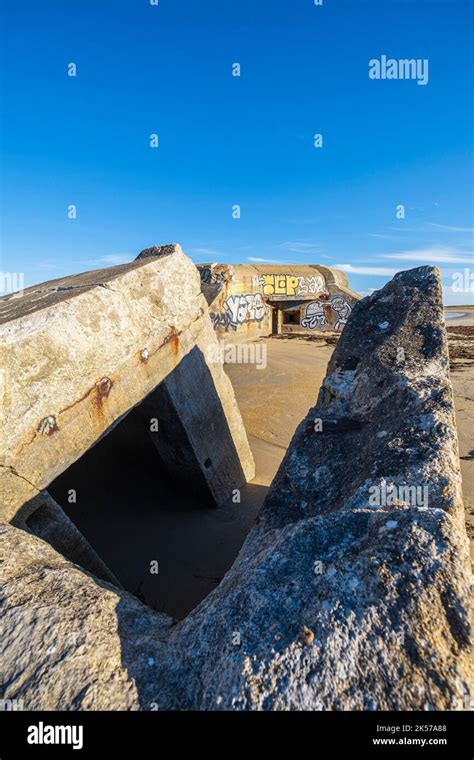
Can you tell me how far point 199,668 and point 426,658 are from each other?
0.64 meters

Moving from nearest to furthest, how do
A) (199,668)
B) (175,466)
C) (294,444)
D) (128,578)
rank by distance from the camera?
(199,668)
(294,444)
(128,578)
(175,466)

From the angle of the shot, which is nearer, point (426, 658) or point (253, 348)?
point (426, 658)

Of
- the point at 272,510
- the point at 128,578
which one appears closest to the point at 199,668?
the point at 272,510

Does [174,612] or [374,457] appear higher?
[374,457]

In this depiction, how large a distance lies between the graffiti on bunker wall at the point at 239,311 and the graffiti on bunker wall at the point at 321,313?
3.04 meters

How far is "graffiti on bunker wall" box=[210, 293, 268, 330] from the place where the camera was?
56.3ft

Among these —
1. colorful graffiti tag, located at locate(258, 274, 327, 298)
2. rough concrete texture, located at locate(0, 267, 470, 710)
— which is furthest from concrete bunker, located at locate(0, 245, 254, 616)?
colorful graffiti tag, located at locate(258, 274, 327, 298)

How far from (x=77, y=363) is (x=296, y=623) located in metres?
→ 2.07

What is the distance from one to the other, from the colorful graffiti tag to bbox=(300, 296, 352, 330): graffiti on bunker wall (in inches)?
25.3

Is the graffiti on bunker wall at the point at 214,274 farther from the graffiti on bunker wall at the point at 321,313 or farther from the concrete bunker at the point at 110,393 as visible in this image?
the concrete bunker at the point at 110,393

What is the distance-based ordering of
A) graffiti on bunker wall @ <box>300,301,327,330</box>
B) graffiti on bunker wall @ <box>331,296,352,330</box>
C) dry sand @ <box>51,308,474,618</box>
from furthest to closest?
graffiti on bunker wall @ <box>300,301,327,330</box>
graffiti on bunker wall @ <box>331,296,352,330</box>
dry sand @ <box>51,308,474,618</box>

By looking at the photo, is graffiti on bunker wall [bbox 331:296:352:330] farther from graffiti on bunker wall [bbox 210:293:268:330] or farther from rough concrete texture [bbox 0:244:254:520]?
rough concrete texture [bbox 0:244:254:520]
